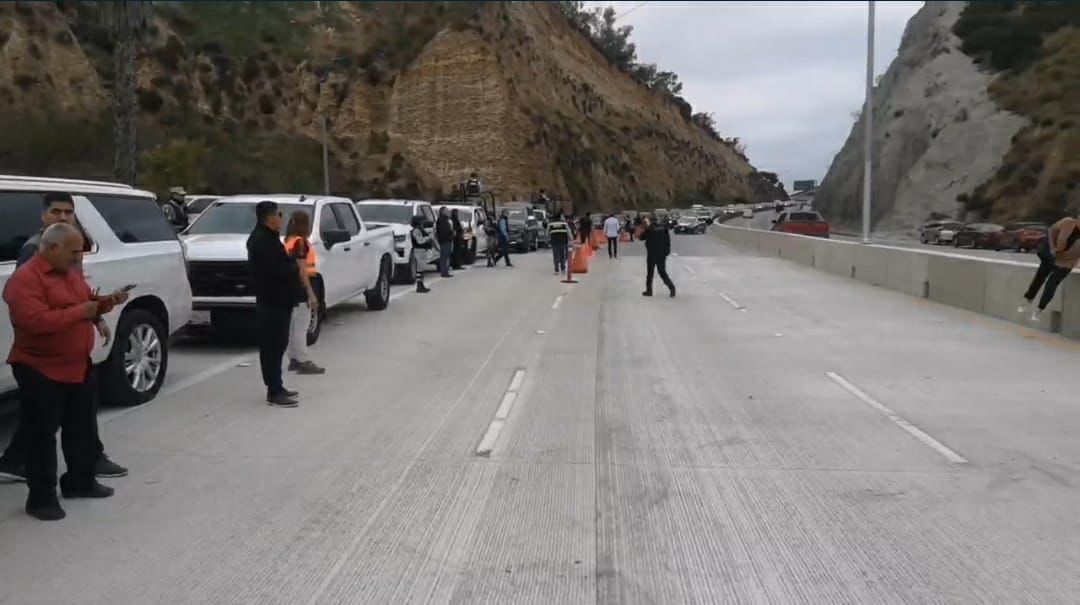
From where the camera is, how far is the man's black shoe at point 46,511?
5.73m

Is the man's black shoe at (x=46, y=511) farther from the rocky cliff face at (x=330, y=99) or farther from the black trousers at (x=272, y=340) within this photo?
the rocky cliff face at (x=330, y=99)

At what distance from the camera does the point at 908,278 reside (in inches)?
813

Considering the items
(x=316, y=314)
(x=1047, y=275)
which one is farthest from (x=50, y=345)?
(x=1047, y=275)

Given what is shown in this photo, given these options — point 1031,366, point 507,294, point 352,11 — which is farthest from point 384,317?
point 352,11

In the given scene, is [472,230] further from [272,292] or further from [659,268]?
[272,292]

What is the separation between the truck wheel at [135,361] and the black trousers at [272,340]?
1010 millimetres

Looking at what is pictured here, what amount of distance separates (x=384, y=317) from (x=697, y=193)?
3746 inches

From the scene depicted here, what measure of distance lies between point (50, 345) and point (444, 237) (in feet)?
59.2

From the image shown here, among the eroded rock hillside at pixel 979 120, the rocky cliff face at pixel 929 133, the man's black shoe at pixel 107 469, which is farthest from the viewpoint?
the rocky cliff face at pixel 929 133

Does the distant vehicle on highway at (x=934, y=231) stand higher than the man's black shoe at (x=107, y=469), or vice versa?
the man's black shoe at (x=107, y=469)

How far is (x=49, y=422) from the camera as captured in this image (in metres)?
5.66

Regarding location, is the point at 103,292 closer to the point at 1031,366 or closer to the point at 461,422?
the point at 461,422

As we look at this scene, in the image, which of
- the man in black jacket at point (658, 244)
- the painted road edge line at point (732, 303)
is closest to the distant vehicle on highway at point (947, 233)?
the painted road edge line at point (732, 303)

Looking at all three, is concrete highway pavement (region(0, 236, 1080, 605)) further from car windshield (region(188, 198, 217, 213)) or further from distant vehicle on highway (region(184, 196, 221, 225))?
car windshield (region(188, 198, 217, 213))
